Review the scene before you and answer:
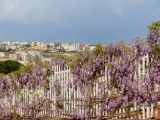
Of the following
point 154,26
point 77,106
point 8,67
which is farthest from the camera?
point 8,67

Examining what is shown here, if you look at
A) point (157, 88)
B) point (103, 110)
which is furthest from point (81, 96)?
point (157, 88)

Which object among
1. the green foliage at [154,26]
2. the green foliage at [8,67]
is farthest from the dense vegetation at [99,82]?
the green foliage at [8,67]

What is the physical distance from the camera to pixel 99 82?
732 cm

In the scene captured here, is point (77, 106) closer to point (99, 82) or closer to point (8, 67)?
point (99, 82)

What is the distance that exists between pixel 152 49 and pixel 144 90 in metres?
0.75

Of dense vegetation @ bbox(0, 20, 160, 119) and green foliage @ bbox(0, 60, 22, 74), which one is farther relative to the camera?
green foliage @ bbox(0, 60, 22, 74)

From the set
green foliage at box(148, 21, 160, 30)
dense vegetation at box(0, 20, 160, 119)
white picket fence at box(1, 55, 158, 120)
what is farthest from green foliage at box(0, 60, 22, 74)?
green foliage at box(148, 21, 160, 30)

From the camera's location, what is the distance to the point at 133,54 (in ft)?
21.4

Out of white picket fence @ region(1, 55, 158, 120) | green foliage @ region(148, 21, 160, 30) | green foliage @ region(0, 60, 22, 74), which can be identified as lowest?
white picket fence @ region(1, 55, 158, 120)

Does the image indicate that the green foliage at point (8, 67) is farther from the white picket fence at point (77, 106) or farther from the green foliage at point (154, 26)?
the green foliage at point (154, 26)

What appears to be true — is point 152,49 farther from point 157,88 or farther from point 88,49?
point 88,49

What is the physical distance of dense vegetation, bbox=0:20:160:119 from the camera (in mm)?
6188

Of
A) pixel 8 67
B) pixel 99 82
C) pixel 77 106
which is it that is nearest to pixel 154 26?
pixel 99 82

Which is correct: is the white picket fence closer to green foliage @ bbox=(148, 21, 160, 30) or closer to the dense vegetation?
the dense vegetation
